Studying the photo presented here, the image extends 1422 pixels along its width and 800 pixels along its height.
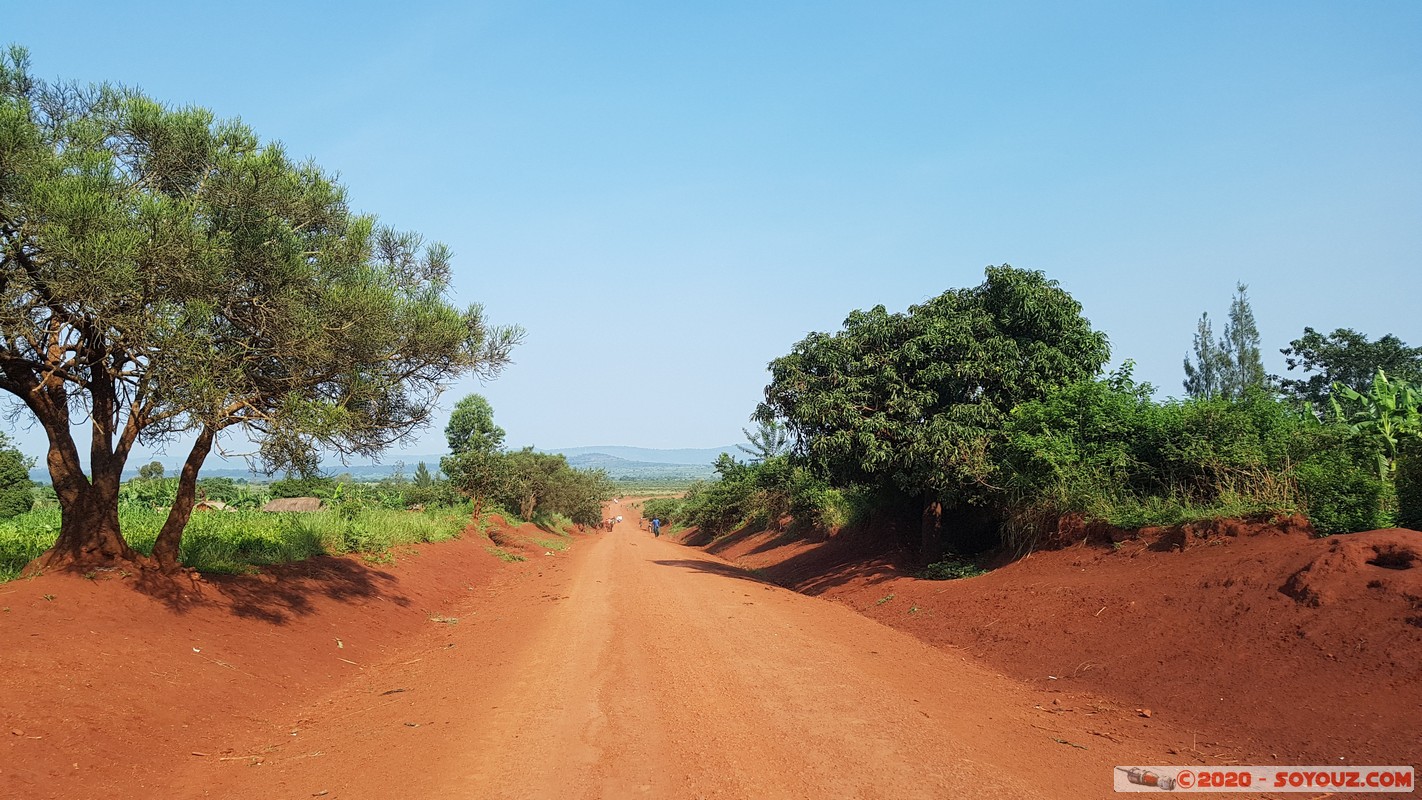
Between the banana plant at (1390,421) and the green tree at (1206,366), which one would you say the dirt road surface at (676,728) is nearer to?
the banana plant at (1390,421)

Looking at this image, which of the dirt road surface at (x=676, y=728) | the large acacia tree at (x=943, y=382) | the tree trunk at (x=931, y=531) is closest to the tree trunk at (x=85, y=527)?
the dirt road surface at (x=676, y=728)

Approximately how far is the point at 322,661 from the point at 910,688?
763cm

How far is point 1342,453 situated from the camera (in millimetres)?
10406

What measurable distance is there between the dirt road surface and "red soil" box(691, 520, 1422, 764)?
2.62 ft

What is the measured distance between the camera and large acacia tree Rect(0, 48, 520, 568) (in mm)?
7953

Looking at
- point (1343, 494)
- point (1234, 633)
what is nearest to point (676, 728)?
point (1234, 633)

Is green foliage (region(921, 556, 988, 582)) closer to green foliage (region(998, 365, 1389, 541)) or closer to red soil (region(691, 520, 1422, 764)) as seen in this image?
green foliage (region(998, 365, 1389, 541))

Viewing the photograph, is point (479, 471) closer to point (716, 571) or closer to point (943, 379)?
point (716, 571)

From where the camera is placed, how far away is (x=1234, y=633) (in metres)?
7.96

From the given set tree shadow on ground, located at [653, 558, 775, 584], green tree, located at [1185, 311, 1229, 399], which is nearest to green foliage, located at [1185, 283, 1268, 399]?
green tree, located at [1185, 311, 1229, 399]

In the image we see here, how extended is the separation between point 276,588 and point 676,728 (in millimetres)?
8515

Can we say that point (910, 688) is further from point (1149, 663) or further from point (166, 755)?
point (166, 755)

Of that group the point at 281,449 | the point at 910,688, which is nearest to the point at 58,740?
the point at 281,449

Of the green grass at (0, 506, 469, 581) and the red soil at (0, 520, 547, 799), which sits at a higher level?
the green grass at (0, 506, 469, 581)
